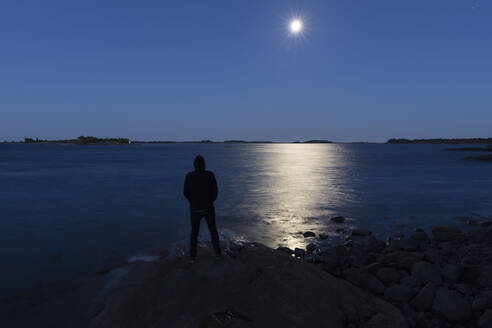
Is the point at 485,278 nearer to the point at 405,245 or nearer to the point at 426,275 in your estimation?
the point at 426,275

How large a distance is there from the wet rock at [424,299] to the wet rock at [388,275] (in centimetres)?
97

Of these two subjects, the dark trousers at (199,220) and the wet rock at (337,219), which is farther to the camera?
the wet rock at (337,219)

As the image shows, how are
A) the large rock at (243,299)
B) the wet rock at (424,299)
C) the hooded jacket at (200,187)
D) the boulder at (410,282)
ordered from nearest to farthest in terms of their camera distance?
the large rock at (243,299) < the wet rock at (424,299) < the hooded jacket at (200,187) < the boulder at (410,282)

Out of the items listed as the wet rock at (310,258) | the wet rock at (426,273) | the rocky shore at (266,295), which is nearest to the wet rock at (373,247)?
the rocky shore at (266,295)

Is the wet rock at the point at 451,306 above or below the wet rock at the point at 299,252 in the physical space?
above

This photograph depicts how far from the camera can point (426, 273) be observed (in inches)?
322

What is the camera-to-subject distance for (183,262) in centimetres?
827

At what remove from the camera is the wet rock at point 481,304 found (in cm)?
669

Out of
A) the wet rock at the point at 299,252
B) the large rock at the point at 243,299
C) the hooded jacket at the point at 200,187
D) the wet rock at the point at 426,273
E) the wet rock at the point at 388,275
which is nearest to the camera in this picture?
the large rock at the point at 243,299

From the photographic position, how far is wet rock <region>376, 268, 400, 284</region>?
26.9ft

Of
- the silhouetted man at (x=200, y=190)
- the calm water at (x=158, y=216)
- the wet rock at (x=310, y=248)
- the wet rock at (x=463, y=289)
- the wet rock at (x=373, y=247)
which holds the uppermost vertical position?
the silhouetted man at (x=200, y=190)

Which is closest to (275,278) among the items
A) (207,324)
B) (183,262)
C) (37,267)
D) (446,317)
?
(207,324)

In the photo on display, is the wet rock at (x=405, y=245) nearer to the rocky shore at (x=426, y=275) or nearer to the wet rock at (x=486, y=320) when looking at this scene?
the rocky shore at (x=426, y=275)

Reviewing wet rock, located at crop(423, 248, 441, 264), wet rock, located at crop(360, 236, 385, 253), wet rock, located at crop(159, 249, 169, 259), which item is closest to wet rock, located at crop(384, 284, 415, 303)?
wet rock, located at crop(423, 248, 441, 264)
